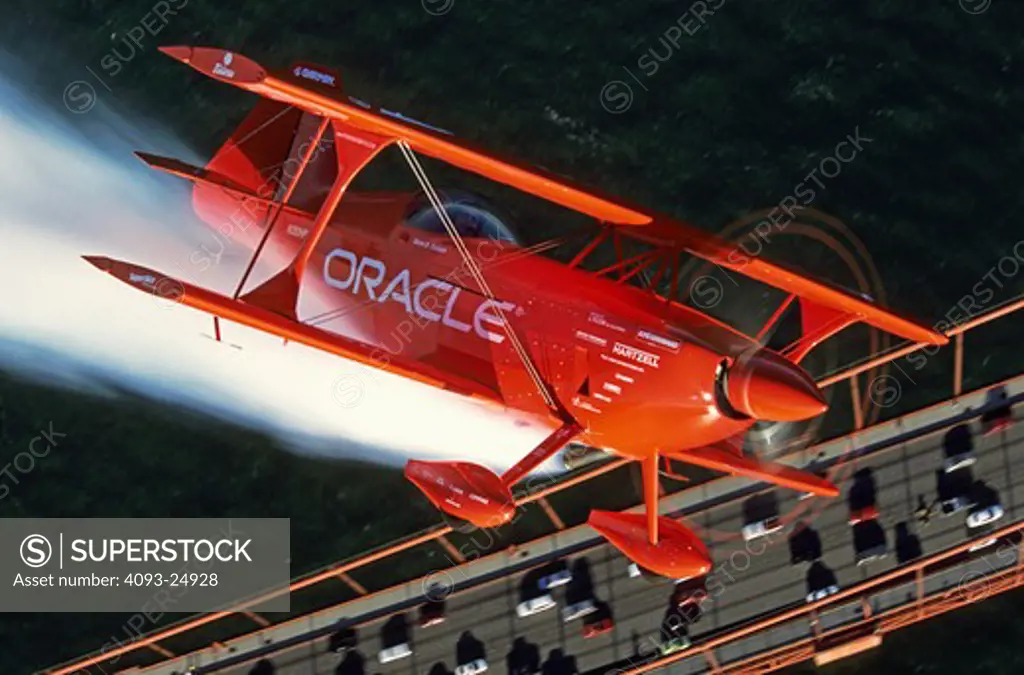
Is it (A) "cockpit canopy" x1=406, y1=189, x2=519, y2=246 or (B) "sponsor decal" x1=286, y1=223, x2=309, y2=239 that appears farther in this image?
(B) "sponsor decal" x1=286, y1=223, x2=309, y2=239

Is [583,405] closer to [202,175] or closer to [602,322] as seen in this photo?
[602,322]

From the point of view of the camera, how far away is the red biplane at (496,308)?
40281 mm

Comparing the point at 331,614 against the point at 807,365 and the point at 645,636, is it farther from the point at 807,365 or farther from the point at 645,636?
the point at 807,365

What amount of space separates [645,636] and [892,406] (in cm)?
901

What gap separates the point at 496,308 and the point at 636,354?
3656 millimetres

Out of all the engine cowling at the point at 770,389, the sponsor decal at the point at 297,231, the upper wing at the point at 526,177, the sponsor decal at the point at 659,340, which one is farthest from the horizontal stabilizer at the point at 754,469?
the sponsor decal at the point at 297,231

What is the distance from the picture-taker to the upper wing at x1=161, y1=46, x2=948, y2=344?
39.6 meters

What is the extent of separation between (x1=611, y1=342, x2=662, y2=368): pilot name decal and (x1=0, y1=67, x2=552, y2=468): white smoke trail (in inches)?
307

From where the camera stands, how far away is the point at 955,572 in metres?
45.4

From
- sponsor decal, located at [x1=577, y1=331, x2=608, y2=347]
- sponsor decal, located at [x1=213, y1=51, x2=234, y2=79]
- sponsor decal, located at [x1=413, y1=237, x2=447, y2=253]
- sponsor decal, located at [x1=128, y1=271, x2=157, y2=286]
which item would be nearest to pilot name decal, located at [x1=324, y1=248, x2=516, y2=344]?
sponsor decal, located at [x1=413, y1=237, x2=447, y2=253]

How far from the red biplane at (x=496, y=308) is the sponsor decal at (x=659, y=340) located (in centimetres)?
4

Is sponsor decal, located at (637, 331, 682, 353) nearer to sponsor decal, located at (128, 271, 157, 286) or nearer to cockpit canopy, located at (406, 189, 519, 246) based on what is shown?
cockpit canopy, located at (406, 189, 519, 246)

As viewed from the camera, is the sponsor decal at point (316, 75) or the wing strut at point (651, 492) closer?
the sponsor decal at point (316, 75)

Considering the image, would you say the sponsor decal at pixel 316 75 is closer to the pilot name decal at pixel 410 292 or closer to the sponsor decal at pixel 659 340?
the pilot name decal at pixel 410 292
